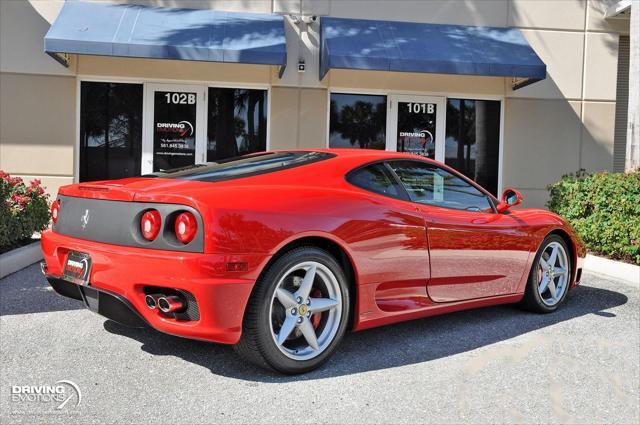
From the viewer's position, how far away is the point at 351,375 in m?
3.36

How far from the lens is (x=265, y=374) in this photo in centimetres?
331

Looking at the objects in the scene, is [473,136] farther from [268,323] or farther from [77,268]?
[77,268]

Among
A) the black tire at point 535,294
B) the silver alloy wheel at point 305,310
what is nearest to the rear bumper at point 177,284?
the silver alloy wheel at point 305,310

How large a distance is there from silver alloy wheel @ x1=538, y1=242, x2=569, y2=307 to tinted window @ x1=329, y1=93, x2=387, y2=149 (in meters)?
5.64

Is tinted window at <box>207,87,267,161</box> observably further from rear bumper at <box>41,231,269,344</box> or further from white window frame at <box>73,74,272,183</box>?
rear bumper at <box>41,231,269,344</box>

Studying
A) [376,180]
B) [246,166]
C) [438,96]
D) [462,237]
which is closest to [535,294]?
[462,237]

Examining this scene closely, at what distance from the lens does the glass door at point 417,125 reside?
1039cm

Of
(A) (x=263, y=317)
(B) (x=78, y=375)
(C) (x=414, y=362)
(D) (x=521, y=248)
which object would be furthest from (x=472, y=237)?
(B) (x=78, y=375)

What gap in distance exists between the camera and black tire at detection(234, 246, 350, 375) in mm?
3102

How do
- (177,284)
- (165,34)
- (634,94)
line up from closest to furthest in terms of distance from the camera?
(177,284)
(634,94)
(165,34)

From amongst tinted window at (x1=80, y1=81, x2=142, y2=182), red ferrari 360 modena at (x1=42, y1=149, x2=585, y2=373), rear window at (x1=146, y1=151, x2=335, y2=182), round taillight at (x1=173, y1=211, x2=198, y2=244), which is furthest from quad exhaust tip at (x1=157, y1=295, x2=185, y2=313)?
tinted window at (x1=80, y1=81, x2=142, y2=182)

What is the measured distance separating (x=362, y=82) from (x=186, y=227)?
7.73 metres

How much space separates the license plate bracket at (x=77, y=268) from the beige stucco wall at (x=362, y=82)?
6.80 meters

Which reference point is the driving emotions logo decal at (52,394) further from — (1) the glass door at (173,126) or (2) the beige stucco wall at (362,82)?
(2) the beige stucco wall at (362,82)
